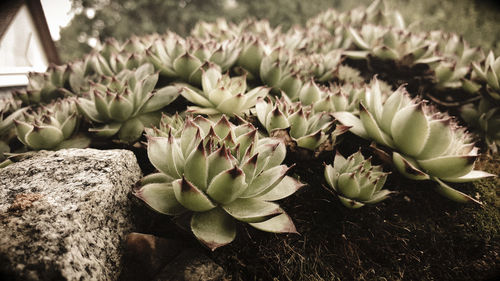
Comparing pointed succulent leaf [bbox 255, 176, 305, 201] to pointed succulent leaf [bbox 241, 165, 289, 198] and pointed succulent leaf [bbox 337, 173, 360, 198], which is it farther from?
pointed succulent leaf [bbox 337, 173, 360, 198]

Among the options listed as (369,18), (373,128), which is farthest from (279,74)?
(369,18)

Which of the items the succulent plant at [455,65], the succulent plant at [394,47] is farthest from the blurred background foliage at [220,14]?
the succulent plant at [394,47]

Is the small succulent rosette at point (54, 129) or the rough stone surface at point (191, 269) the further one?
the small succulent rosette at point (54, 129)

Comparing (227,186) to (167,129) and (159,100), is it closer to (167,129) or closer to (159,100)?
(167,129)

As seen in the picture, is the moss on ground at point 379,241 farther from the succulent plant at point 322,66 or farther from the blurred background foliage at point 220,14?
the blurred background foliage at point 220,14

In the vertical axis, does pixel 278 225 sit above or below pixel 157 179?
below
